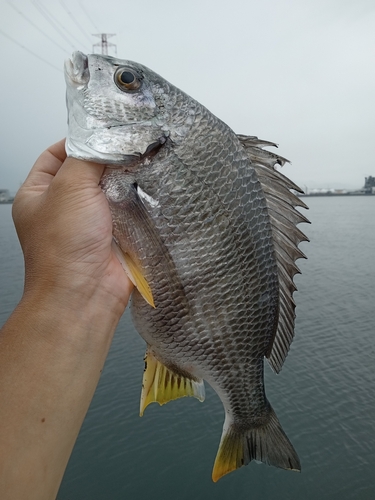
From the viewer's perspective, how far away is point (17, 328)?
1365 mm

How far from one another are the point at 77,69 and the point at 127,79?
24 cm

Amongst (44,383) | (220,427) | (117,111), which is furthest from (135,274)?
(220,427)

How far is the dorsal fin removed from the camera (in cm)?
213

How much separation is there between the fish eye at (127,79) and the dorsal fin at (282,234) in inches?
25.9

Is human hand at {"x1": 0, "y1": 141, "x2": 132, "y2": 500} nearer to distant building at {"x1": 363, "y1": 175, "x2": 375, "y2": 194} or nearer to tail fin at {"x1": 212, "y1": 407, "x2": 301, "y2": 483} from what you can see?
tail fin at {"x1": 212, "y1": 407, "x2": 301, "y2": 483}

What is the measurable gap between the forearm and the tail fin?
1.05 m

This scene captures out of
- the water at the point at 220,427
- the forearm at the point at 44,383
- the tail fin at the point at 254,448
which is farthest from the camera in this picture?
the water at the point at 220,427

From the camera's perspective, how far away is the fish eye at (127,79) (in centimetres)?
182

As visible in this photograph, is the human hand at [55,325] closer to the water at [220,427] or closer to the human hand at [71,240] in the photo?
the human hand at [71,240]

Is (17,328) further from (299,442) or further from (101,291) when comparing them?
(299,442)

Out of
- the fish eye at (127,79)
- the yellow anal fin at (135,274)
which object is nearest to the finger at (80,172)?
the yellow anal fin at (135,274)

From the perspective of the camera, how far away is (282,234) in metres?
2.15

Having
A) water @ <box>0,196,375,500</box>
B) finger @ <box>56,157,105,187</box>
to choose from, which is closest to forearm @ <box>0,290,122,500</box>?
finger @ <box>56,157,105,187</box>

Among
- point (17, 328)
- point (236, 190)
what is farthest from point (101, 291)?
point (236, 190)
